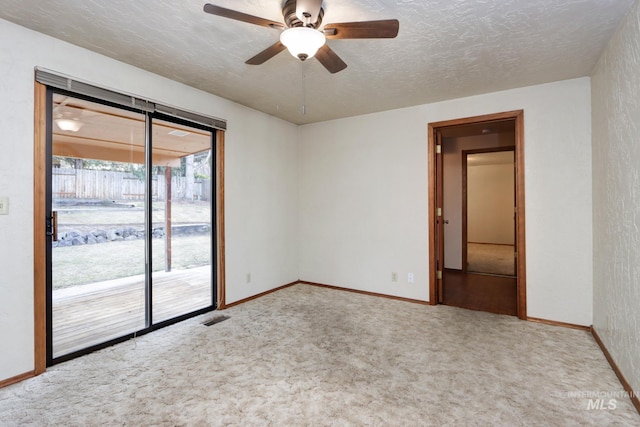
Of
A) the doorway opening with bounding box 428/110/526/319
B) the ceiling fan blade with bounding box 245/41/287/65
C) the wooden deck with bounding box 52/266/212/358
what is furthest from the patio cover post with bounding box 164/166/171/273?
the doorway opening with bounding box 428/110/526/319

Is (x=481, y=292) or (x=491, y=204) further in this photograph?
(x=491, y=204)

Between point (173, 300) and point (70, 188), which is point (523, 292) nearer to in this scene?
point (173, 300)

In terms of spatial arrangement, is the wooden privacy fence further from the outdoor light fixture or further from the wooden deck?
the wooden deck

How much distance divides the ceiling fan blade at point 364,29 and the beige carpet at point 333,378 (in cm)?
222

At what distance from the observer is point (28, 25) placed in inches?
84.0

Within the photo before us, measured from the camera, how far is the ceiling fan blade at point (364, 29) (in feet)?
5.51

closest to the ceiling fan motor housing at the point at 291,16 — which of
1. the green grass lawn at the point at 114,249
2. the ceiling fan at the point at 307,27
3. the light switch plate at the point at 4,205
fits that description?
the ceiling fan at the point at 307,27

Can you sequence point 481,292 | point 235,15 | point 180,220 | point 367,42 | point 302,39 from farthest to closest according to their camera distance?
point 481,292, point 180,220, point 367,42, point 302,39, point 235,15

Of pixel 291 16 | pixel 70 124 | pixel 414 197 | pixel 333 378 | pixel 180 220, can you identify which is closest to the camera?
pixel 291 16

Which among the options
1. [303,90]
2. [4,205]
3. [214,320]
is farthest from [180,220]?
[303,90]

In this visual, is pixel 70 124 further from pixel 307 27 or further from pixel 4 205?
A: pixel 307 27

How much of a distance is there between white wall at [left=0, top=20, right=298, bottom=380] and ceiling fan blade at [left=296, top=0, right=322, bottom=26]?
1894mm

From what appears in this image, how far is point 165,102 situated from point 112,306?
202 centimetres

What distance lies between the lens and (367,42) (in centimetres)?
234
